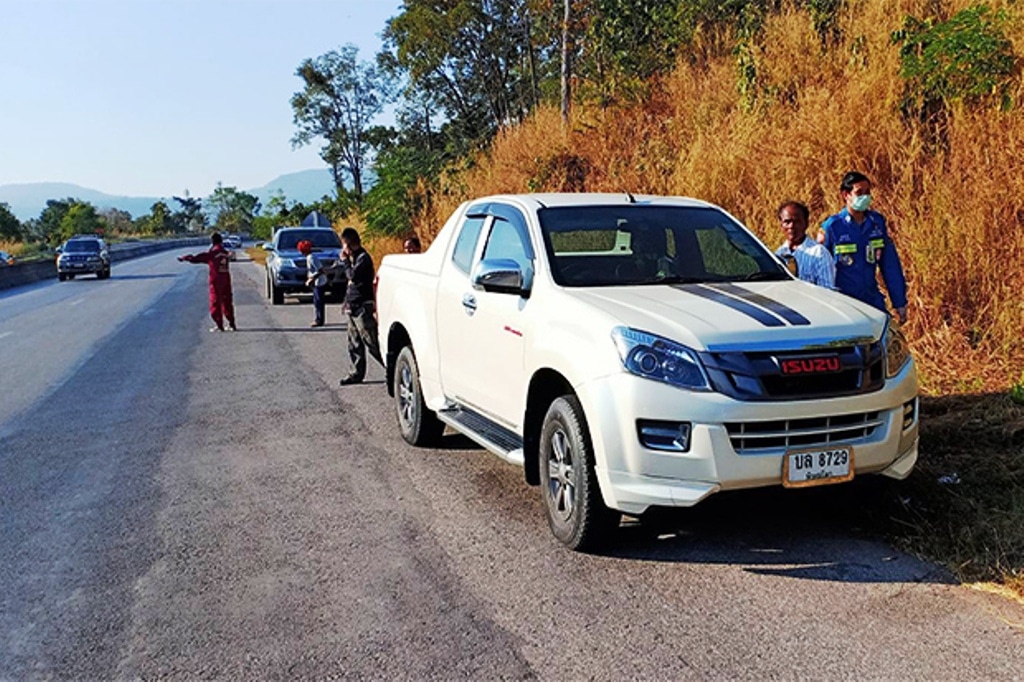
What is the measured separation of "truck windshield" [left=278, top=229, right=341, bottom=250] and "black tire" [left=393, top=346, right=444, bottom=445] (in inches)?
586

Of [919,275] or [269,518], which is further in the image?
[919,275]

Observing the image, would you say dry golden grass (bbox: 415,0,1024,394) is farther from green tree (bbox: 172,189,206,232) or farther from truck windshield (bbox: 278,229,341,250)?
green tree (bbox: 172,189,206,232)

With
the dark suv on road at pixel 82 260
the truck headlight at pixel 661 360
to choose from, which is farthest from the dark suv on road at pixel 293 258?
the dark suv on road at pixel 82 260

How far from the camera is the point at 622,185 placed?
48.2 feet

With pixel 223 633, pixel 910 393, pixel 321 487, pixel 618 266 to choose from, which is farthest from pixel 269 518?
pixel 910 393

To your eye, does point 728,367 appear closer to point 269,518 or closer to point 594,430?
point 594,430

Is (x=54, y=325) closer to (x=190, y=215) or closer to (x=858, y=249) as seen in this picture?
(x=858, y=249)

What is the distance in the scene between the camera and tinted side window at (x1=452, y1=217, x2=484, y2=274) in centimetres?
661

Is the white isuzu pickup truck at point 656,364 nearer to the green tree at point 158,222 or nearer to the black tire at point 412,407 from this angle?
the black tire at point 412,407

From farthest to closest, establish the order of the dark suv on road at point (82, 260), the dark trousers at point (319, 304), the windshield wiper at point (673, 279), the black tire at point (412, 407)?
1. the dark suv on road at point (82, 260)
2. the dark trousers at point (319, 304)
3. the black tire at point (412, 407)
4. the windshield wiper at point (673, 279)

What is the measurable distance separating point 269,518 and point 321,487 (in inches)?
26.3

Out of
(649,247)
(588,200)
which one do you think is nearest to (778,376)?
(649,247)

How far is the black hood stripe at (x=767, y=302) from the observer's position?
4.73 m

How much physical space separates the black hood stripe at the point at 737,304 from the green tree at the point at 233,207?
13641 cm
